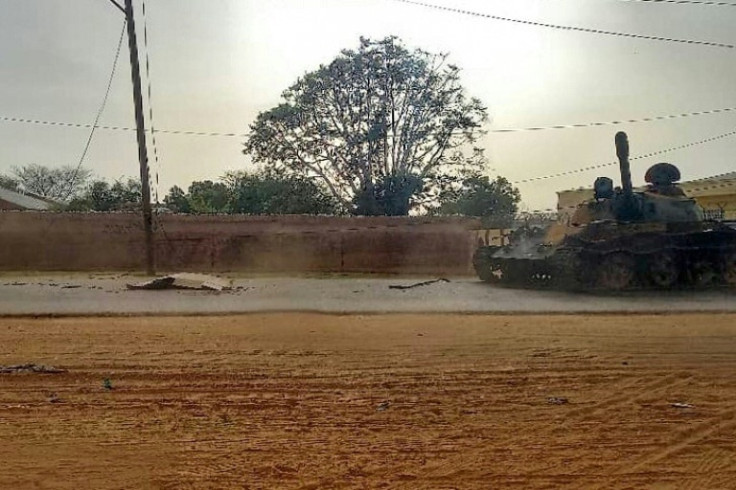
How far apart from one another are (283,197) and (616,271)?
74.4ft

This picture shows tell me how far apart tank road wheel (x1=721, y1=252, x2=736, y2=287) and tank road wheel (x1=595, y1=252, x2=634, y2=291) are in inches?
99.8

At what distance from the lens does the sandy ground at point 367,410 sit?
486 centimetres

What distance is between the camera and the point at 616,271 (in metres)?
18.9

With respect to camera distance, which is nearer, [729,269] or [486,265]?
[729,269]

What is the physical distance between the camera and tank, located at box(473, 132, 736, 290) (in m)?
18.9

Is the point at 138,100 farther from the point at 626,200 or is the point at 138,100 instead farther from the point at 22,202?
the point at 22,202

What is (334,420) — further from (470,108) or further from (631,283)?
(470,108)

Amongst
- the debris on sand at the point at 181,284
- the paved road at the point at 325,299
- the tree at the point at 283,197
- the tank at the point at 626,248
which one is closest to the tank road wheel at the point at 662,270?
the tank at the point at 626,248

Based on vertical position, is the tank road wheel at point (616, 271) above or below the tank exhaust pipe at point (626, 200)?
below

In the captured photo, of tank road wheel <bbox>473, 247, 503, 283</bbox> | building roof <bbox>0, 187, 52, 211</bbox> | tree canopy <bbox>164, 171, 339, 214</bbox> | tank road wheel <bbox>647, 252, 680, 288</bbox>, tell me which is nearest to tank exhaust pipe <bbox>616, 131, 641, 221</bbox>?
tank road wheel <bbox>647, 252, 680, 288</bbox>

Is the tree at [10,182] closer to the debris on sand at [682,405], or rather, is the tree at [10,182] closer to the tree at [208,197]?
the tree at [208,197]

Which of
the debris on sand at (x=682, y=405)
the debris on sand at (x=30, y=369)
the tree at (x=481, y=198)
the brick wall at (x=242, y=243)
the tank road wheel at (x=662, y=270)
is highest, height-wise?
the tree at (x=481, y=198)

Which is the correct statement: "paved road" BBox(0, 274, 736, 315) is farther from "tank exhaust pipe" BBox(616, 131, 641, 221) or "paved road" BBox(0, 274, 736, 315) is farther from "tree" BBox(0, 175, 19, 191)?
"tree" BBox(0, 175, 19, 191)

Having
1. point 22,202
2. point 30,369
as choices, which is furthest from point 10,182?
point 30,369
